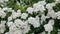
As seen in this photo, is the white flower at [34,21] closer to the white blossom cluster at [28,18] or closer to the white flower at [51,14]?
the white blossom cluster at [28,18]

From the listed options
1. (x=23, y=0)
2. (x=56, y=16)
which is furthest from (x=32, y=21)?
(x=23, y=0)

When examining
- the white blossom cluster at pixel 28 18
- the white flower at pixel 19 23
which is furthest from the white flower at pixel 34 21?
the white flower at pixel 19 23

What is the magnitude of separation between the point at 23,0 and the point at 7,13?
0.49 meters

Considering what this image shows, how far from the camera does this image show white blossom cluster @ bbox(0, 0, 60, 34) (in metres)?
3.04

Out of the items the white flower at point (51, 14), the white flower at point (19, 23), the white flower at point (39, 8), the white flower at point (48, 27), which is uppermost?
the white flower at point (39, 8)

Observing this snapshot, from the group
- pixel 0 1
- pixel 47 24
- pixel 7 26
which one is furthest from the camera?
pixel 0 1

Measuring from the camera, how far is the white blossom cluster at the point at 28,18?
3037 mm

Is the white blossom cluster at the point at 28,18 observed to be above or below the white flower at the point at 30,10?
below

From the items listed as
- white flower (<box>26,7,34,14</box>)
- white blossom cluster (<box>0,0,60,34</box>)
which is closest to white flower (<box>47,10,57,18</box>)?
white blossom cluster (<box>0,0,60,34</box>)

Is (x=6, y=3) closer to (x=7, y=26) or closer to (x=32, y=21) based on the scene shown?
(x=7, y=26)

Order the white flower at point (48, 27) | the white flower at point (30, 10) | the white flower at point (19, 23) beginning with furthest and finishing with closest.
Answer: the white flower at point (30, 10), the white flower at point (19, 23), the white flower at point (48, 27)

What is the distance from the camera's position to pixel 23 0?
3715 millimetres

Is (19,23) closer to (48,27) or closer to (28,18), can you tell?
(28,18)

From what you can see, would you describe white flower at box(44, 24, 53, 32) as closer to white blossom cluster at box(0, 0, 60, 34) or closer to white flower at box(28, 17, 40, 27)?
white blossom cluster at box(0, 0, 60, 34)
